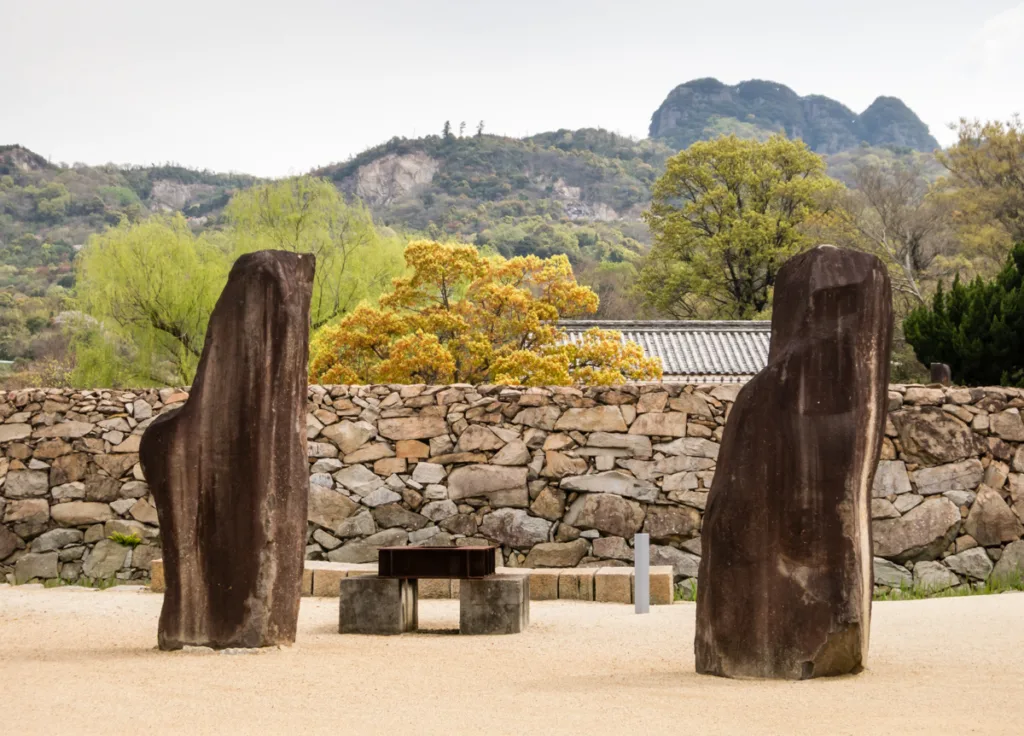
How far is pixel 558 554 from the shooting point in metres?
11.7

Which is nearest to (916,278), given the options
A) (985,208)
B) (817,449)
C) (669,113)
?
(985,208)

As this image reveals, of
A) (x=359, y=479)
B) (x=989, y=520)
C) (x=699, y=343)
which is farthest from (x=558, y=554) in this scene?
(x=699, y=343)

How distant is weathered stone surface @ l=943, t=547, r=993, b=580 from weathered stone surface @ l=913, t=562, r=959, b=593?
0.32 ft

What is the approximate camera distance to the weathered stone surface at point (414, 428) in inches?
470

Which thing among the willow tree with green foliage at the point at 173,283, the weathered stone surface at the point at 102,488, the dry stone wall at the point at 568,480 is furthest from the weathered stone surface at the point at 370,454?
the willow tree with green foliage at the point at 173,283

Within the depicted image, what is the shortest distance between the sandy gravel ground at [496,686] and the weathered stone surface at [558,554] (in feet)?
10.1

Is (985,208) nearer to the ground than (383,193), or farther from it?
nearer to the ground

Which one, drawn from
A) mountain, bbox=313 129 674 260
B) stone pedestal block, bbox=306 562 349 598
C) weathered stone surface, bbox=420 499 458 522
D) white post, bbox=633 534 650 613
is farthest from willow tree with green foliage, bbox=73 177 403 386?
mountain, bbox=313 129 674 260

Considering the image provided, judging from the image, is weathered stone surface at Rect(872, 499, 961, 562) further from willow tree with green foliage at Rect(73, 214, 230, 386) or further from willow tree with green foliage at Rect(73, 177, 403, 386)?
willow tree with green foliage at Rect(73, 214, 230, 386)

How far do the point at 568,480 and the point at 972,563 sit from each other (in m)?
4.02

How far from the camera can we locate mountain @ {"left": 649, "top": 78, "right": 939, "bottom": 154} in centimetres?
12094

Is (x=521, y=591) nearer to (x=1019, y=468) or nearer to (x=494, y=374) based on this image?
(x=1019, y=468)

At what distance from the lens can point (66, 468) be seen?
1245cm

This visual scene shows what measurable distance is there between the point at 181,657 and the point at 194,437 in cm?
125
